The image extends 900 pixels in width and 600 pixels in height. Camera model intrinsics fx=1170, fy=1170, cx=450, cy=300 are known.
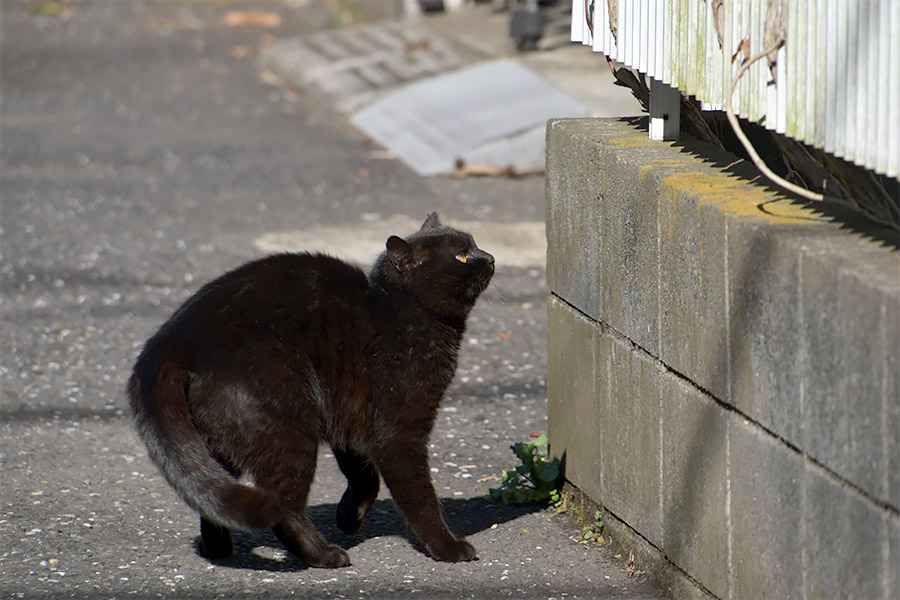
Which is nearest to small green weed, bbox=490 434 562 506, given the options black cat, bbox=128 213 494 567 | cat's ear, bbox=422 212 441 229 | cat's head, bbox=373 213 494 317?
black cat, bbox=128 213 494 567

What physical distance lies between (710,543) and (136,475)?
2.55 m

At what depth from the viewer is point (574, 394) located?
4332 mm

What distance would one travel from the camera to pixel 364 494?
169 inches

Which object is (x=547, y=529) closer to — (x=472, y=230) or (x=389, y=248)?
(x=389, y=248)

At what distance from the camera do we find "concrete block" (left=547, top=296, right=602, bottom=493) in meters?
4.18

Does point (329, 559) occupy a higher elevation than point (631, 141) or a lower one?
lower

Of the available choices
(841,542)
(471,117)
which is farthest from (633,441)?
(471,117)

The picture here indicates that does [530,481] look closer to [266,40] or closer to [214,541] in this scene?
[214,541]

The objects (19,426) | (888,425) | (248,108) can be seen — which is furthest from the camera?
(248,108)

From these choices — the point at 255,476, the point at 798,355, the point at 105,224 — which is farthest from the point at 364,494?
the point at 105,224

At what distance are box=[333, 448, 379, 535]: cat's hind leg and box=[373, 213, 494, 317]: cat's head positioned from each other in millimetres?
635

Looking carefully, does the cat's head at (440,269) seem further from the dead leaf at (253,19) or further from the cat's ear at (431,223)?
the dead leaf at (253,19)

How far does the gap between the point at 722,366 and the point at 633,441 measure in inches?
28.0

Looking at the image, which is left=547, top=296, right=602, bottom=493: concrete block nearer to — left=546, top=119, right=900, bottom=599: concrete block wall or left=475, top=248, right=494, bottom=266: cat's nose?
left=546, top=119, right=900, bottom=599: concrete block wall
